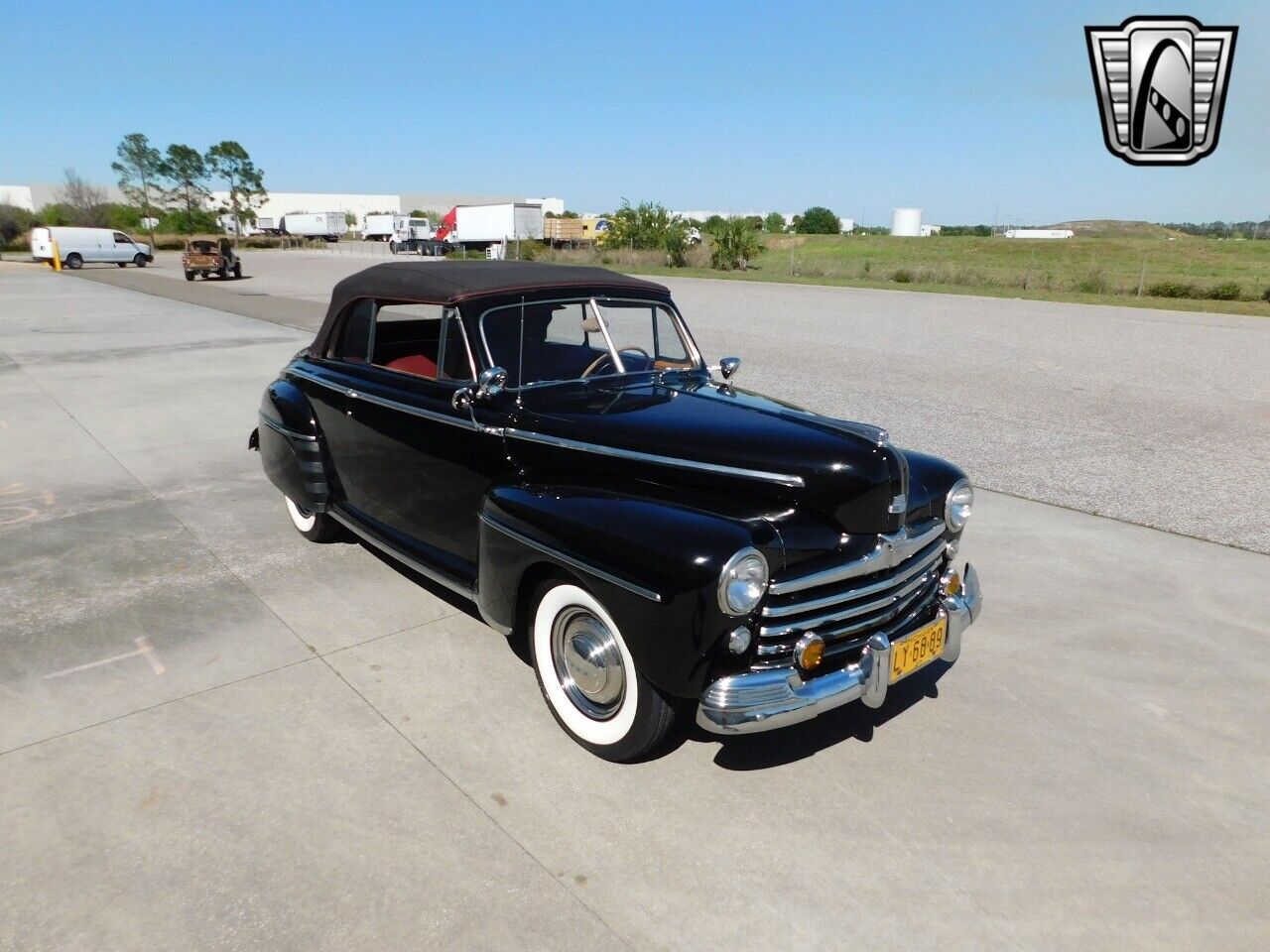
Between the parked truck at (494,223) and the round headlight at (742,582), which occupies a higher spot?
the parked truck at (494,223)

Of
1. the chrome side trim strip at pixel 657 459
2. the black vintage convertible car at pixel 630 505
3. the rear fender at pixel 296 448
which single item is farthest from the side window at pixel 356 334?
the chrome side trim strip at pixel 657 459

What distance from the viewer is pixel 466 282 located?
3.91m

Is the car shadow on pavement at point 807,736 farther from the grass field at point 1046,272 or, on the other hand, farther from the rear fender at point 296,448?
the grass field at point 1046,272

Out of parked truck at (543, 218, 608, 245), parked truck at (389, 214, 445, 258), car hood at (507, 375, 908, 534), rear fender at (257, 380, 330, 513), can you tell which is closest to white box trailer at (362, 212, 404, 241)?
parked truck at (389, 214, 445, 258)

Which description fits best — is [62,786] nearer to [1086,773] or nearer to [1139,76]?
[1086,773]

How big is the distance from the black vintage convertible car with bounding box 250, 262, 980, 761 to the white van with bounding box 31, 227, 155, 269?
4004cm

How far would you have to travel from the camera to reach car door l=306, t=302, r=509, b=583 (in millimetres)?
3725

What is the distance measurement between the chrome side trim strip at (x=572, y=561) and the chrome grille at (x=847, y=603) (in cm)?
40

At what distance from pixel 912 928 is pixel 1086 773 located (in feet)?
3.64

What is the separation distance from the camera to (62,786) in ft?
9.50

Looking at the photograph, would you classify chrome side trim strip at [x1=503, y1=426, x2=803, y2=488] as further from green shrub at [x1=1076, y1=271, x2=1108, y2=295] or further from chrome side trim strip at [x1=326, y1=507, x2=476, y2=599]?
green shrub at [x1=1076, y1=271, x2=1108, y2=295]

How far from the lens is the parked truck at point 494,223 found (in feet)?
161

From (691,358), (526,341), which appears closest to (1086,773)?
(691,358)

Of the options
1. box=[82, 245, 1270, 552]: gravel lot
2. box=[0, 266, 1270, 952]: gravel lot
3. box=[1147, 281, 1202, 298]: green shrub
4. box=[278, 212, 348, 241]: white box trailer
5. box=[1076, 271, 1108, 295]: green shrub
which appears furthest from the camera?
box=[278, 212, 348, 241]: white box trailer
